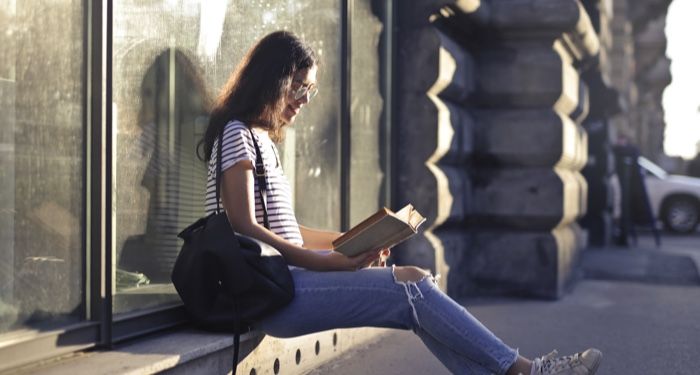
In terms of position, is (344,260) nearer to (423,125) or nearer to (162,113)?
(162,113)

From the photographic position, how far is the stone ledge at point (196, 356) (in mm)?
3148

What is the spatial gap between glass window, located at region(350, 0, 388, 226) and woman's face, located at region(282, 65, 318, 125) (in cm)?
202

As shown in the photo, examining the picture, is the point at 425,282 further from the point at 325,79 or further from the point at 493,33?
the point at 493,33

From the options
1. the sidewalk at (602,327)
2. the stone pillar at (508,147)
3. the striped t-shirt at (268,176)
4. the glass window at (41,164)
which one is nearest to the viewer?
the glass window at (41,164)

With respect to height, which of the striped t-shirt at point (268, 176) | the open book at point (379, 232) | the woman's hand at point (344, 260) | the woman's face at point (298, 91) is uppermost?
the woman's face at point (298, 91)

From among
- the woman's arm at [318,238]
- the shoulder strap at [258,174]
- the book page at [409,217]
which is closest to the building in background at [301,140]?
the shoulder strap at [258,174]

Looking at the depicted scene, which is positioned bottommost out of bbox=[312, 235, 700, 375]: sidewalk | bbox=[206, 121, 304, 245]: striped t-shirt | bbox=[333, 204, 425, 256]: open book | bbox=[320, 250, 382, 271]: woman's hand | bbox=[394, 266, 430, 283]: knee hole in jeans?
bbox=[312, 235, 700, 375]: sidewalk

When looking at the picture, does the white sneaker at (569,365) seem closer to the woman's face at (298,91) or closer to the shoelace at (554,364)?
the shoelace at (554,364)

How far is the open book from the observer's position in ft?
10.6

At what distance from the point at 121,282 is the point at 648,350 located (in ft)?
9.50

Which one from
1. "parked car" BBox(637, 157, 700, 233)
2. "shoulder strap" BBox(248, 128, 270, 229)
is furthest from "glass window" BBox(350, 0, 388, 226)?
"parked car" BBox(637, 157, 700, 233)

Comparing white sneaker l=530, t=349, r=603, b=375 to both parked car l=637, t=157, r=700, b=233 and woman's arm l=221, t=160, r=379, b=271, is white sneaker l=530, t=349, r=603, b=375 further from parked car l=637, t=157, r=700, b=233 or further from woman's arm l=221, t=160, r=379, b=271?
parked car l=637, t=157, r=700, b=233

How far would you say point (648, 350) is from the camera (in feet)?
17.3

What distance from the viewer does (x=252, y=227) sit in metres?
3.34
